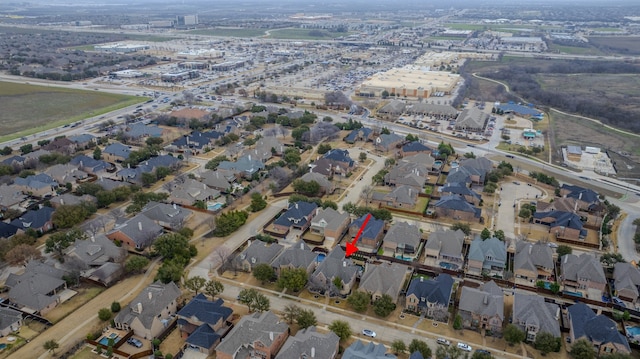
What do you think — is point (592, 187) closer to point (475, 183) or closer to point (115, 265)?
point (475, 183)

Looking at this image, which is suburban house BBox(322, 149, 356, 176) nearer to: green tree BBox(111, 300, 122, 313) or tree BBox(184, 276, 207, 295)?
tree BBox(184, 276, 207, 295)

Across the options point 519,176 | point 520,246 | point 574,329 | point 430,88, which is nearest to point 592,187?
point 519,176

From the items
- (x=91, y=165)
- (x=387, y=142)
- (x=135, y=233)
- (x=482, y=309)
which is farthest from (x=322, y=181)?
(x=91, y=165)

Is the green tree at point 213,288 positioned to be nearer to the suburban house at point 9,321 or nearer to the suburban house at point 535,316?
the suburban house at point 9,321

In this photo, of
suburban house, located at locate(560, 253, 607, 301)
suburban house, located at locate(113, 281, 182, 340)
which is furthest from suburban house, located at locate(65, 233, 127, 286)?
suburban house, located at locate(560, 253, 607, 301)

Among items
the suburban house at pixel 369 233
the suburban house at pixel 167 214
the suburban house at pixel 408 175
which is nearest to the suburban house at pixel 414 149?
the suburban house at pixel 408 175
